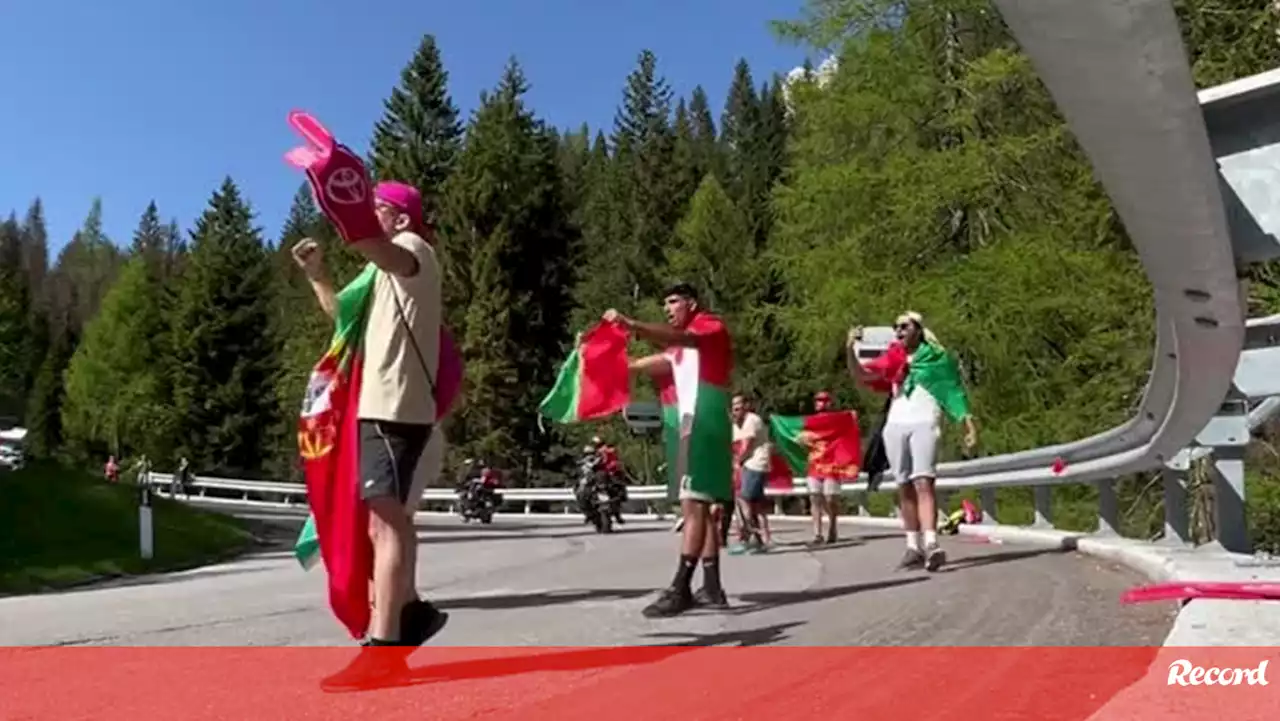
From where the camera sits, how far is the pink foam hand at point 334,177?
14.1 ft

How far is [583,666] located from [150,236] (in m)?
146

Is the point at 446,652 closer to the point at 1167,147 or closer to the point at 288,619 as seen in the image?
the point at 288,619

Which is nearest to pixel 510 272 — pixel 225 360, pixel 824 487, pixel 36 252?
pixel 225 360

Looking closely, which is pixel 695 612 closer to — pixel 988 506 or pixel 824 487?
pixel 988 506

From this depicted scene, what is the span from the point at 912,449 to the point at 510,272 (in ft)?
183

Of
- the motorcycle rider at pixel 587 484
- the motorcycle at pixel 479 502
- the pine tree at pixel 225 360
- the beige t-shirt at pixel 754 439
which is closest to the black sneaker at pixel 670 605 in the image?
the beige t-shirt at pixel 754 439

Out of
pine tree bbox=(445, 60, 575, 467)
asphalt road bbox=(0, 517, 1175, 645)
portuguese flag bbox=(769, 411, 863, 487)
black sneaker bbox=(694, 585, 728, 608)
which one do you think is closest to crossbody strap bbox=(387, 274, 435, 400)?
asphalt road bbox=(0, 517, 1175, 645)

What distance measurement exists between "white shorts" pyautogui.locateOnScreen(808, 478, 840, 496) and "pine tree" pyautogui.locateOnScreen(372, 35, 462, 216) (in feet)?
179

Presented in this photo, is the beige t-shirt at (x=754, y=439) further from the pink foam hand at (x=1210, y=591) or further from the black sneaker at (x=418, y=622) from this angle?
the black sneaker at (x=418, y=622)

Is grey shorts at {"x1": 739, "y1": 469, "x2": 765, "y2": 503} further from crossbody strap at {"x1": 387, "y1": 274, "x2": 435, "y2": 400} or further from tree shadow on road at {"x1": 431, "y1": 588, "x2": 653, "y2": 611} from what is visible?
crossbody strap at {"x1": 387, "y1": 274, "x2": 435, "y2": 400}

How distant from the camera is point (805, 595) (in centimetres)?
786

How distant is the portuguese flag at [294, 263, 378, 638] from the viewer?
4.87m

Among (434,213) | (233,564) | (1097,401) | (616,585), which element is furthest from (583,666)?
(434,213)

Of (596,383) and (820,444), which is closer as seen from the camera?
(596,383)
